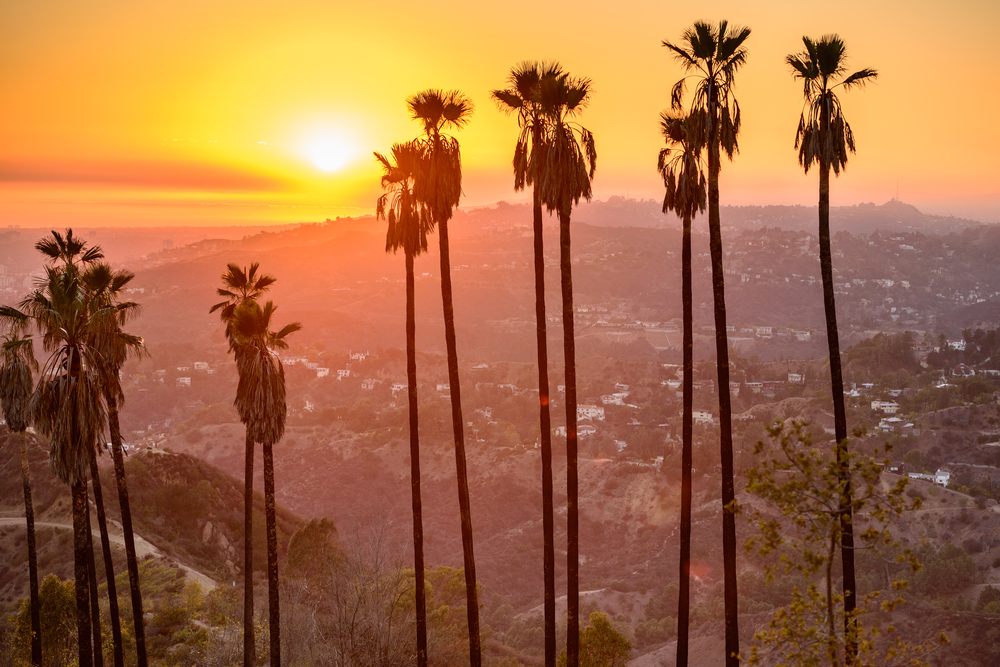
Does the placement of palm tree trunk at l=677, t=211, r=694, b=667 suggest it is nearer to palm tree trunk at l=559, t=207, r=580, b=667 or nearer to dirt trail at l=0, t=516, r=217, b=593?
palm tree trunk at l=559, t=207, r=580, b=667

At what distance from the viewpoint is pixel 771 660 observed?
39219mm

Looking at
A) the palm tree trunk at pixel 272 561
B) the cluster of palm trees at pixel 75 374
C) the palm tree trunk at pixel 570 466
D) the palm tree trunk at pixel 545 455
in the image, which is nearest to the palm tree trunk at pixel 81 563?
the cluster of palm trees at pixel 75 374

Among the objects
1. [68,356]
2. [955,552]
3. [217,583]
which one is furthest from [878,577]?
[68,356]

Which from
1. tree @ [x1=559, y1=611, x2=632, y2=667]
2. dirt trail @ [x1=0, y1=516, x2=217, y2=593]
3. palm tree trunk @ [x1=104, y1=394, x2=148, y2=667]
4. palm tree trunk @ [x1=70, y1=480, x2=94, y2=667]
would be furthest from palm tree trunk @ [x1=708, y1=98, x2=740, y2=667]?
dirt trail @ [x1=0, y1=516, x2=217, y2=593]

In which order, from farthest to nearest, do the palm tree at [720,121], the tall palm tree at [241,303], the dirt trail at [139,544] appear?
the dirt trail at [139,544]
the tall palm tree at [241,303]
the palm tree at [720,121]

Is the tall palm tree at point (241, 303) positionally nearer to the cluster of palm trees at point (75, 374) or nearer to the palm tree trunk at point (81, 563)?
the cluster of palm trees at point (75, 374)

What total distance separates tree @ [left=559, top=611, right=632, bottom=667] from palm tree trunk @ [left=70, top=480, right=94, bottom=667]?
17.9 meters

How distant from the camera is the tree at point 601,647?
2997 cm

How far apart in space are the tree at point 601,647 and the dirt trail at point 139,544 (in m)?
22.1

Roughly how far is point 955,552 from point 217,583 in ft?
201

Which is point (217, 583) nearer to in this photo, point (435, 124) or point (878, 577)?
point (435, 124)

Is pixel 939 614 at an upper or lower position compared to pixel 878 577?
upper

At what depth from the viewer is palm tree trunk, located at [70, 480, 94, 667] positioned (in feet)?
62.6

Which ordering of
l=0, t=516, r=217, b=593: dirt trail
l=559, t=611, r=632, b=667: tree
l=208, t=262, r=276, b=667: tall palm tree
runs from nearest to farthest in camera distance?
l=208, t=262, r=276, b=667: tall palm tree, l=559, t=611, r=632, b=667: tree, l=0, t=516, r=217, b=593: dirt trail
